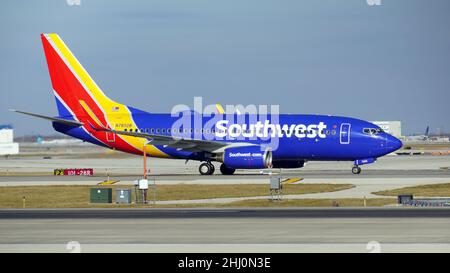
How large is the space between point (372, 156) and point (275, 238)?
41819 millimetres

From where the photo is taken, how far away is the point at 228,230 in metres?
36.8

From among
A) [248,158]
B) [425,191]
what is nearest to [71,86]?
[248,158]

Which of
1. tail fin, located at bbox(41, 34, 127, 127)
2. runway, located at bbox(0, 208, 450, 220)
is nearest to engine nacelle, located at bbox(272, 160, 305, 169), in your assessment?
tail fin, located at bbox(41, 34, 127, 127)

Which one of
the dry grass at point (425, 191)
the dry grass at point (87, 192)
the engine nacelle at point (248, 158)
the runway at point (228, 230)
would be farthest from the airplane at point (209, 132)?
the runway at point (228, 230)

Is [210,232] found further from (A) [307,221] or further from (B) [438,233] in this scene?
(B) [438,233]

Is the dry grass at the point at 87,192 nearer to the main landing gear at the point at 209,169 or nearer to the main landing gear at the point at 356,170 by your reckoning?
the main landing gear at the point at 209,169

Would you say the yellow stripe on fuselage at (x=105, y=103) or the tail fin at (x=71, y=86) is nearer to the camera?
the yellow stripe on fuselage at (x=105, y=103)

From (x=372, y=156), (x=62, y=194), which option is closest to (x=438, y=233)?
(x=62, y=194)

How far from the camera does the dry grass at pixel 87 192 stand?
5308 centimetres

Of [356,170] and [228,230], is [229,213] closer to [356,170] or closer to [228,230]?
[228,230]

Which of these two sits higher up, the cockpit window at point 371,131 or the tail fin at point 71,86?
the tail fin at point 71,86

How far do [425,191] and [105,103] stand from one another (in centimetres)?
3400

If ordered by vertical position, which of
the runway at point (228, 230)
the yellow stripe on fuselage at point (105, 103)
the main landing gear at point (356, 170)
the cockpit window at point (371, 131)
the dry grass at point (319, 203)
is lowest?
the runway at point (228, 230)

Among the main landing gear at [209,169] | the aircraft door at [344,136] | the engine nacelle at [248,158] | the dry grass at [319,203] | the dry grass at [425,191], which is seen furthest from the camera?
the main landing gear at [209,169]
